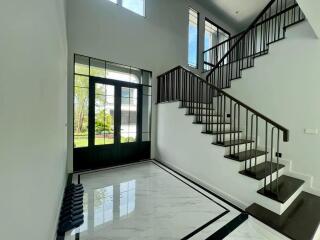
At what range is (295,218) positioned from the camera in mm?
2268

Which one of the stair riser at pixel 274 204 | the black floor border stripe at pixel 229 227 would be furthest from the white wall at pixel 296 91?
the black floor border stripe at pixel 229 227

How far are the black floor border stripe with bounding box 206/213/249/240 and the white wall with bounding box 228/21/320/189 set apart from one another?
198 cm

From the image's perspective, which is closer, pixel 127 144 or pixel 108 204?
pixel 108 204

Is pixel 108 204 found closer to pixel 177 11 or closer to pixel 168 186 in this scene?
pixel 168 186

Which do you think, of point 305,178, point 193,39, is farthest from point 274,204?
point 193,39

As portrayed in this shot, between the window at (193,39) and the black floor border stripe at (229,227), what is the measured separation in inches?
208

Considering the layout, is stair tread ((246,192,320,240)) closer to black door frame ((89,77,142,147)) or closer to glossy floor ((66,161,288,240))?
glossy floor ((66,161,288,240))

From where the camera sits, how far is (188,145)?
3.84 metres

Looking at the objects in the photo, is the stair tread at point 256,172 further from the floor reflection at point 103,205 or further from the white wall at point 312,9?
the white wall at point 312,9

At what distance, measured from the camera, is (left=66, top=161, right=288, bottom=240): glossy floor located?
201 centimetres

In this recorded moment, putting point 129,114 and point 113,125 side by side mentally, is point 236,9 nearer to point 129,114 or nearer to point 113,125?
point 129,114

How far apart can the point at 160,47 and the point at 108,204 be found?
14.8 ft

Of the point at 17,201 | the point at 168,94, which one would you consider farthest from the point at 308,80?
the point at 17,201

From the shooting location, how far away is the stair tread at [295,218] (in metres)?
2.02
